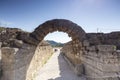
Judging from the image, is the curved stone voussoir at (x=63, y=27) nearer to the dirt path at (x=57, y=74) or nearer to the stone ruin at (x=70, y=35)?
the stone ruin at (x=70, y=35)

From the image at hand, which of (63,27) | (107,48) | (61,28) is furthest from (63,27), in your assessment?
(107,48)

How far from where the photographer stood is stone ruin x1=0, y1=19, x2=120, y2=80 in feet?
18.7

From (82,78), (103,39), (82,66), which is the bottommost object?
(82,78)

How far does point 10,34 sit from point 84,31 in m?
4.50

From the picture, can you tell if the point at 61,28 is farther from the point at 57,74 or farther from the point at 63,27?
the point at 57,74

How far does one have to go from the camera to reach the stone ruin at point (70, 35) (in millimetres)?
5688

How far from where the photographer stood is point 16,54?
19.3ft

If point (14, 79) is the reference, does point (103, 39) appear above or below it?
above

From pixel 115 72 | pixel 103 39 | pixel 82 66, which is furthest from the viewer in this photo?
pixel 82 66

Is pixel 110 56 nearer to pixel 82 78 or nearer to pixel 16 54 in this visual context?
pixel 82 78

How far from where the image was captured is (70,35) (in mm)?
9984

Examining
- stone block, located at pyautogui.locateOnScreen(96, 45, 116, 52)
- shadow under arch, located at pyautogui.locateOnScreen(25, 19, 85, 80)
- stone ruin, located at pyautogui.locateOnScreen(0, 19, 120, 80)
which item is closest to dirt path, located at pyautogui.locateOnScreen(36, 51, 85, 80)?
stone ruin, located at pyautogui.locateOnScreen(0, 19, 120, 80)

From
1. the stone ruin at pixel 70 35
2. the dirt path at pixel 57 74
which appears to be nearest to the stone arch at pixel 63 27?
the stone ruin at pixel 70 35

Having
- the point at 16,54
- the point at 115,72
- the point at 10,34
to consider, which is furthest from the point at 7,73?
the point at 115,72
